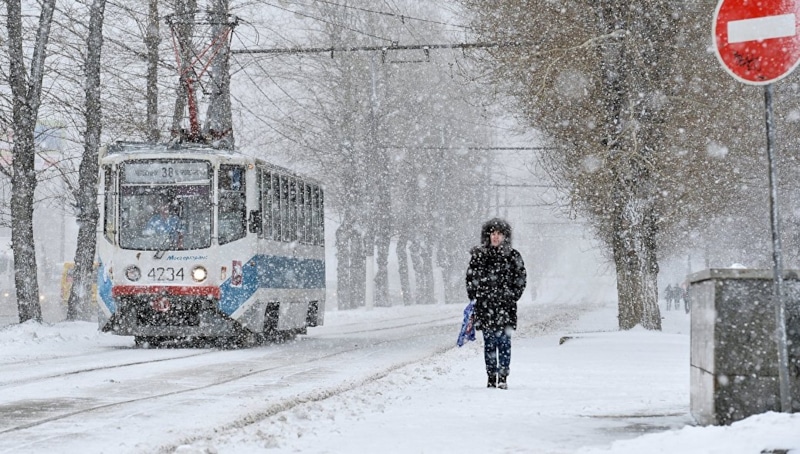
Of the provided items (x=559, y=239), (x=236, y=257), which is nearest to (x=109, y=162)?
(x=236, y=257)

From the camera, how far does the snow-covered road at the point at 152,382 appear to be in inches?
313

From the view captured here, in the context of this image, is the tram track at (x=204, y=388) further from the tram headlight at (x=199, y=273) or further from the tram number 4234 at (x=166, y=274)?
the tram number 4234 at (x=166, y=274)

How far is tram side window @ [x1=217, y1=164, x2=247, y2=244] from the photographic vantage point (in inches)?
748

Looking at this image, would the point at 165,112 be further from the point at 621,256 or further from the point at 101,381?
the point at 101,381

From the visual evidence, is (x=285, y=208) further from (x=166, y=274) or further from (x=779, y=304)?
(x=779, y=304)

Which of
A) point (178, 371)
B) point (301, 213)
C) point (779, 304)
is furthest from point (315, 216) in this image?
point (779, 304)

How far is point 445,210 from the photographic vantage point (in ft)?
194

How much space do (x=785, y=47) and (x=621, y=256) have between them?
14.4 m

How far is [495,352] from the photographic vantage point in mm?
11109

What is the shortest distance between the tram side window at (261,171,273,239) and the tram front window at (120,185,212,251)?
3.12 feet

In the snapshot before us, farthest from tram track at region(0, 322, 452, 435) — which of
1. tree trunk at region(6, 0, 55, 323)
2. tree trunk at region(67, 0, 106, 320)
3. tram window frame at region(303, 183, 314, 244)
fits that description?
tree trunk at region(67, 0, 106, 320)

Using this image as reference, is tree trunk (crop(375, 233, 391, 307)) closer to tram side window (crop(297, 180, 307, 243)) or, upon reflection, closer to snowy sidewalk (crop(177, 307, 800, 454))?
tram side window (crop(297, 180, 307, 243))

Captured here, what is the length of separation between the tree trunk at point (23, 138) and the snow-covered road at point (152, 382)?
1174 mm

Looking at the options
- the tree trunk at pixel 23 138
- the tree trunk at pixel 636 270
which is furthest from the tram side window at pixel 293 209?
the tree trunk at pixel 636 270
